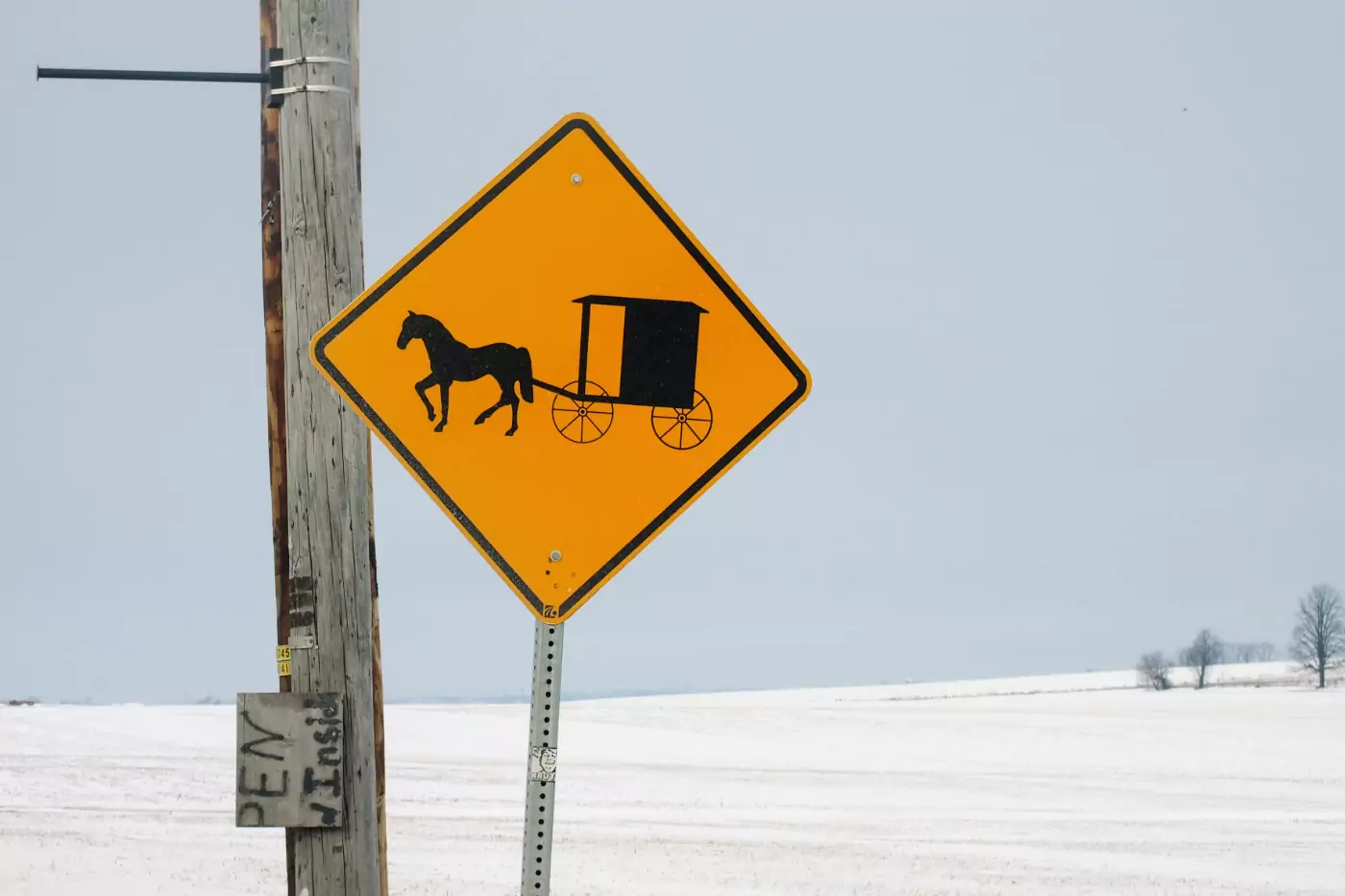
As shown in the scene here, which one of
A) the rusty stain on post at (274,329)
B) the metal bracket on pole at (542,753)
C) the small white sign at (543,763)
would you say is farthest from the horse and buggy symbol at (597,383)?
the rusty stain on post at (274,329)

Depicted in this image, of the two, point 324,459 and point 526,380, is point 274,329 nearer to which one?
point 324,459

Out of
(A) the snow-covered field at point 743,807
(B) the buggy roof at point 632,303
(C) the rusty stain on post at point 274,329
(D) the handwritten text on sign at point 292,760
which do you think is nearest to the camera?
(B) the buggy roof at point 632,303

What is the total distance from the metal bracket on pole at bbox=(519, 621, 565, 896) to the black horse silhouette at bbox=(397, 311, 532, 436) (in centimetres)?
52

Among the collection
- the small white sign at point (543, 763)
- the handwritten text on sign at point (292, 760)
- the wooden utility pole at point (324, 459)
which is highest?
the wooden utility pole at point (324, 459)

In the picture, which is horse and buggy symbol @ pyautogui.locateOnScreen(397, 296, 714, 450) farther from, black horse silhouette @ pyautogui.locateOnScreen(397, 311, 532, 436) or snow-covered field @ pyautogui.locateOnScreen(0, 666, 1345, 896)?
snow-covered field @ pyautogui.locateOnScreen(0, 666, 1345, 896)

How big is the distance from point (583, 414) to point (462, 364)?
0.31 m

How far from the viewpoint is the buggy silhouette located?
324 centimetres

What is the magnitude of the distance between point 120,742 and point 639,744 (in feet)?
39.9

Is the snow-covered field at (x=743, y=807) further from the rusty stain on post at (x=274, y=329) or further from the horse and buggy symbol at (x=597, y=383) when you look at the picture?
the horse and buggy symbol at (x=597, y=383)

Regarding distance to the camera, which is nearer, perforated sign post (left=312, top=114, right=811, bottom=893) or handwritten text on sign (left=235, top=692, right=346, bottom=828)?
perforated sign post (left=312, top=114, right=811, bottom=893)

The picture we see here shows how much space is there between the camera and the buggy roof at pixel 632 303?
3.32 m

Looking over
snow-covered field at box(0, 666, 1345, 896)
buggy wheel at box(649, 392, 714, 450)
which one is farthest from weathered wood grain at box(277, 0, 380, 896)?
snow-covered field at box(0, 666, 1345, 896)

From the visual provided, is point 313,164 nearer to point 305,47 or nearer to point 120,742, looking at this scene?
point 305,47

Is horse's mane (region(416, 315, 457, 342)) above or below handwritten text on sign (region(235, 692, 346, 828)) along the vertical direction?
above
